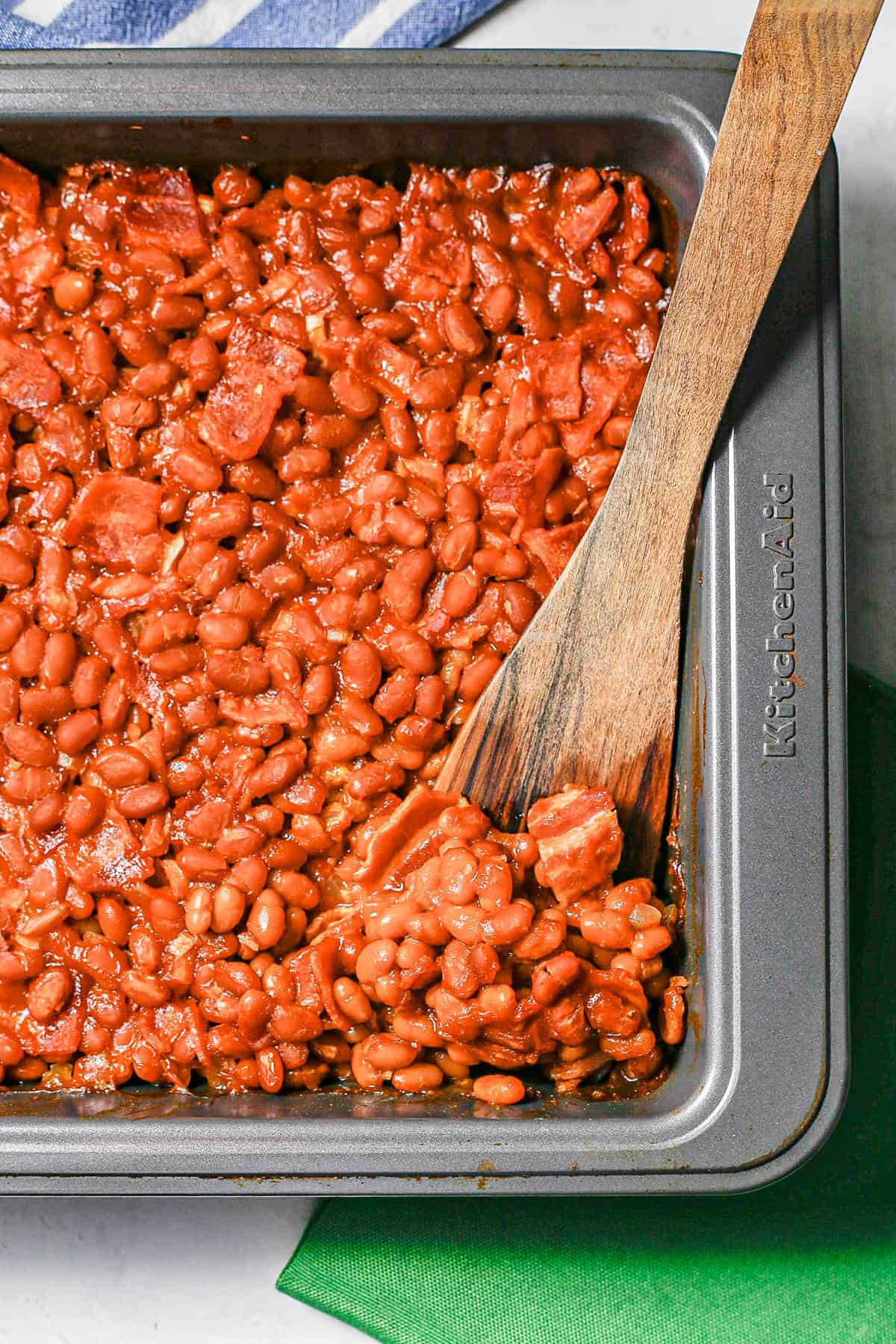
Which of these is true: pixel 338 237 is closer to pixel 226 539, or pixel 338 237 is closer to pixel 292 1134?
pixel 226 539

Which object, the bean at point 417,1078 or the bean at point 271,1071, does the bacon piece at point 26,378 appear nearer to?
the bean at point 271,1071

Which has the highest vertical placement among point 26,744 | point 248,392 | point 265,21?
point 265,21

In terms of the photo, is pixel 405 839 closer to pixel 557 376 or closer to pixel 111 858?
pixel 111 858

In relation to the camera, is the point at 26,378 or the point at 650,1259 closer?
the point at 26,378

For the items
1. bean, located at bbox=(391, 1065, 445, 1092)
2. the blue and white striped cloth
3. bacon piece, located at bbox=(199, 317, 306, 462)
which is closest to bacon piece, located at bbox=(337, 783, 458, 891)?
bean, located at bbox=(391, 1065, 445, 1092)

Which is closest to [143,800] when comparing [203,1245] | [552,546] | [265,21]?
[552,546]

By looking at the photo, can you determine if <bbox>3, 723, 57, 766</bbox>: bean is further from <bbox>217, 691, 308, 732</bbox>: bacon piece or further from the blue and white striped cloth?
the blue and white striped cloth
